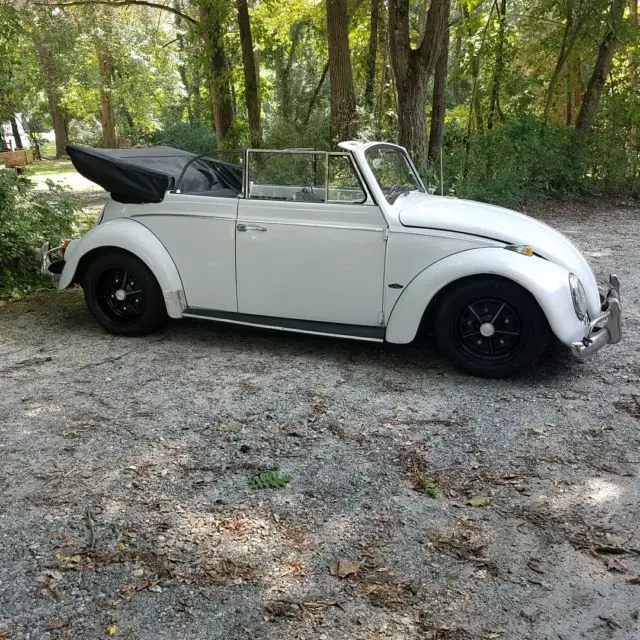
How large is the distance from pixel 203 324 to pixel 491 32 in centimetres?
1496

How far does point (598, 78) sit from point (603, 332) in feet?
40.3

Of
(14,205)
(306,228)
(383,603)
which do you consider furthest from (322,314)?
(14,205)

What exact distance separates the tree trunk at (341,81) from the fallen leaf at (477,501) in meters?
9.07

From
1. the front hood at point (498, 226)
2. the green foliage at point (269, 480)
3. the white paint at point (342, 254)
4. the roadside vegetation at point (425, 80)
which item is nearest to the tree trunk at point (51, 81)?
the roadside vegetation at point (425, 80)

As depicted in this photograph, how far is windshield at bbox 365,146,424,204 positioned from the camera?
16.7 ft

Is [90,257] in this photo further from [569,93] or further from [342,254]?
[569,93]

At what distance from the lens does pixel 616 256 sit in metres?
8.95

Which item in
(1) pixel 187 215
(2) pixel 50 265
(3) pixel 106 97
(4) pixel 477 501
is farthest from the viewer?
(3) pixel 106 97

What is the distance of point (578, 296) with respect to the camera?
14.9 ft

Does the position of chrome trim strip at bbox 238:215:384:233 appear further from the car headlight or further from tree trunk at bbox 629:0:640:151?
tree trunk at bbox 629:0:640:151

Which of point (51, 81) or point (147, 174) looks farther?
point (51, 81)

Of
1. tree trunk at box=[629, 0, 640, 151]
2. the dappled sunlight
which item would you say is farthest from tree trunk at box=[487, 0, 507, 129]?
the dappled sunlight

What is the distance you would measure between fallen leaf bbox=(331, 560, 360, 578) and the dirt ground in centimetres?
2

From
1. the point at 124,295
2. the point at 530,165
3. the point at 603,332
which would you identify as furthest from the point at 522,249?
the point at 530,165
